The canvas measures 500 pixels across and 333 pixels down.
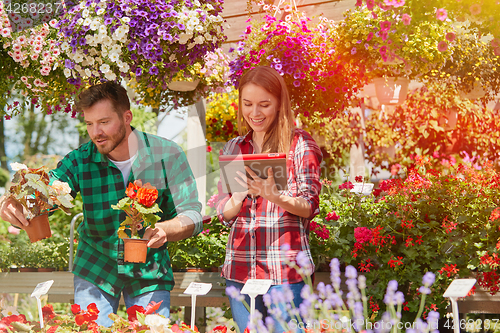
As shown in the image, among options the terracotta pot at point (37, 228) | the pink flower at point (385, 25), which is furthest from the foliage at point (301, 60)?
the terracotta pot at point (37, 228)

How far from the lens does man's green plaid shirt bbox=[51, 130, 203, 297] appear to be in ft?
5.45

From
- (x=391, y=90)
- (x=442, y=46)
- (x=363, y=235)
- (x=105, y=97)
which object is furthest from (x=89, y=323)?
(x=391, y=90)

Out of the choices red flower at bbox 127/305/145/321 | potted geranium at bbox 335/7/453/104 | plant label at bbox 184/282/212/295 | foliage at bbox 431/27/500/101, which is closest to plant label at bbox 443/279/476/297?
plant label at bbox 184/282/212/295

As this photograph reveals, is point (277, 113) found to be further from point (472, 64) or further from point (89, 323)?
point (472, 64)

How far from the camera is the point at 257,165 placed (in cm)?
145

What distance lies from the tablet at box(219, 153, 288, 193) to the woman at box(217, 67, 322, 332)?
0.02 metres

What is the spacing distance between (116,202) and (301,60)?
1.10 m

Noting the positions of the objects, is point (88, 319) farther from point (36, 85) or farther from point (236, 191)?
point (36, 85)

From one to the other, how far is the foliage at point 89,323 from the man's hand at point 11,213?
0.32 m

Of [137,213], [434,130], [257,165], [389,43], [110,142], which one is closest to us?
[257,165]

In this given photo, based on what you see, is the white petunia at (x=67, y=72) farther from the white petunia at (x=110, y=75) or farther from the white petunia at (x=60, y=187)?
the white petunia at (x=60, y=187)

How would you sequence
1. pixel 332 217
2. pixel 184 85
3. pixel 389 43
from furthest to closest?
pixel 184 85 < pixel 332 217 < pixel 389 43

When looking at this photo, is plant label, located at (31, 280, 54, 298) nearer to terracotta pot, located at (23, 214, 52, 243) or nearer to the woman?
terracotta pot, located at (23, 214, 52, 243)

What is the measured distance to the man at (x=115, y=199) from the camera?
5.42 ft
